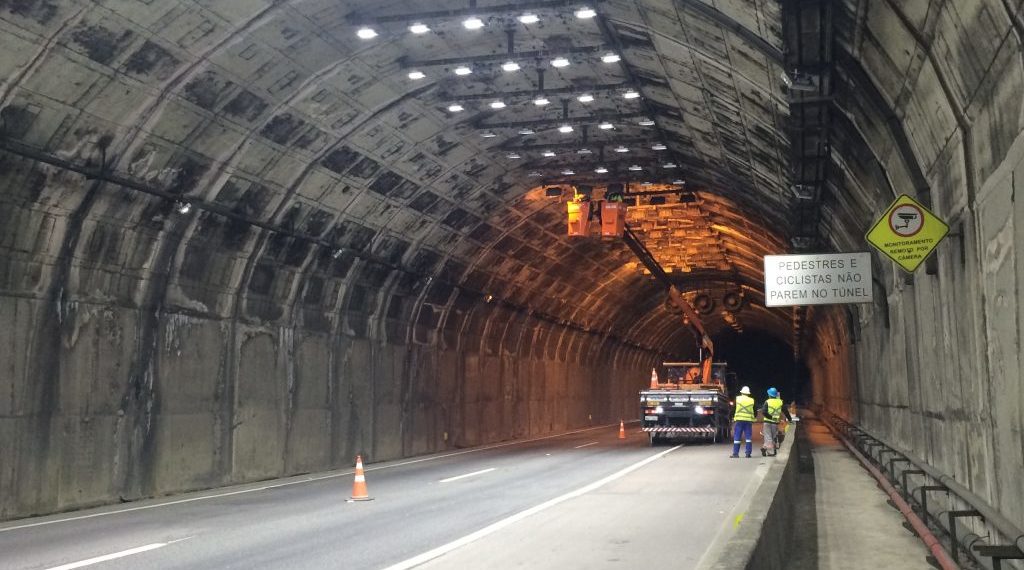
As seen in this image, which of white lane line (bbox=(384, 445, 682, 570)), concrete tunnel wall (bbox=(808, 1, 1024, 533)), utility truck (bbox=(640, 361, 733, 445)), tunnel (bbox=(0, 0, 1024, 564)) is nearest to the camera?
concrete tunnel wall (bbox=(808, 1, 1024, 533))

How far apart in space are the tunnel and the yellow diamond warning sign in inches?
11.4

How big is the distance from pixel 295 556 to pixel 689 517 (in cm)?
579

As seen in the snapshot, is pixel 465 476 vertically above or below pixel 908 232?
below

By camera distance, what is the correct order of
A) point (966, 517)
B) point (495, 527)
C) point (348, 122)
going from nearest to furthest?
point (966, 517)
point (495, 527)
point (348, 122)

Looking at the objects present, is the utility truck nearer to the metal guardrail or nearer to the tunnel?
the tunnel

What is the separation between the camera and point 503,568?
1043cm

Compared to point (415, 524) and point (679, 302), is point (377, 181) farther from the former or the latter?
point (679, 302)

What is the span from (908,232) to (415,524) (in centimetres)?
718

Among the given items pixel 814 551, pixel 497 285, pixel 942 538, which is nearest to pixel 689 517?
pixel 814 551

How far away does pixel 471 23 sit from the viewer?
16609 mm

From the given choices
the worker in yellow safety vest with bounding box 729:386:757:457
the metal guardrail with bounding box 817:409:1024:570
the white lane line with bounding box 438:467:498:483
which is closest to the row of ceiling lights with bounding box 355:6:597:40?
the metal guardrail with bounding box 817:409:1024:570

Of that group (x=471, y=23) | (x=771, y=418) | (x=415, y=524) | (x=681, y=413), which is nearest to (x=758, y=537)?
(x=415, y=524)

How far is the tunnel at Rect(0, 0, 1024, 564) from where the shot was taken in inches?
437

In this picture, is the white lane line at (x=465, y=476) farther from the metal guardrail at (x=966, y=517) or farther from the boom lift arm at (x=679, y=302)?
the boom lift arm at (x=679, y=302)
